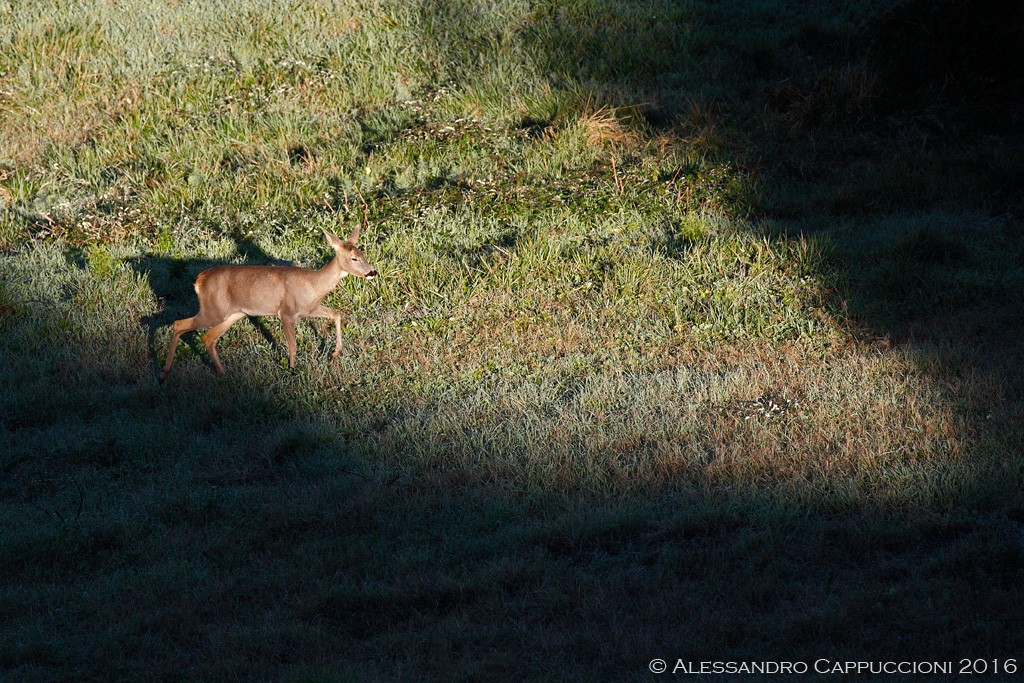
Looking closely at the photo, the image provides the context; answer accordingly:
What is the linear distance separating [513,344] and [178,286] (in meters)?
3.40

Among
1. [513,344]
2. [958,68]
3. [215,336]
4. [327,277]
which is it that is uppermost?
[958,68]

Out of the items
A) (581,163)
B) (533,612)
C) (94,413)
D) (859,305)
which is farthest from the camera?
(581,163)

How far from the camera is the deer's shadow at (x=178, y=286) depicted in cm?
945

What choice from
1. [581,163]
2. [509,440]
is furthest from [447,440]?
[581,163]

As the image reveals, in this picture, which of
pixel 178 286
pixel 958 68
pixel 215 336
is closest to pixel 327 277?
pixel 215 336

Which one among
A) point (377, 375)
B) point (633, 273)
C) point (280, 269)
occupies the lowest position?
point (377, 375)

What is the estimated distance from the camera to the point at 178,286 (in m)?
10.5

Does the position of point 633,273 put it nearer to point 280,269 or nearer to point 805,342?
point 805,342

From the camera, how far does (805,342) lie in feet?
29.5

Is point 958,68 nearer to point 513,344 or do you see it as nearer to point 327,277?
point 513,344

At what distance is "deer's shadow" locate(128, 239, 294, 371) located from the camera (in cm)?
945

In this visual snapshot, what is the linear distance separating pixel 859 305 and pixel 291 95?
316 inches

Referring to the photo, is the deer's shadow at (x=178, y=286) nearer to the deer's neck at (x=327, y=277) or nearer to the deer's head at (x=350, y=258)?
the deer's neck at (x=327, y=277)

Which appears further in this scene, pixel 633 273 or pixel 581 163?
pixel 581 163
